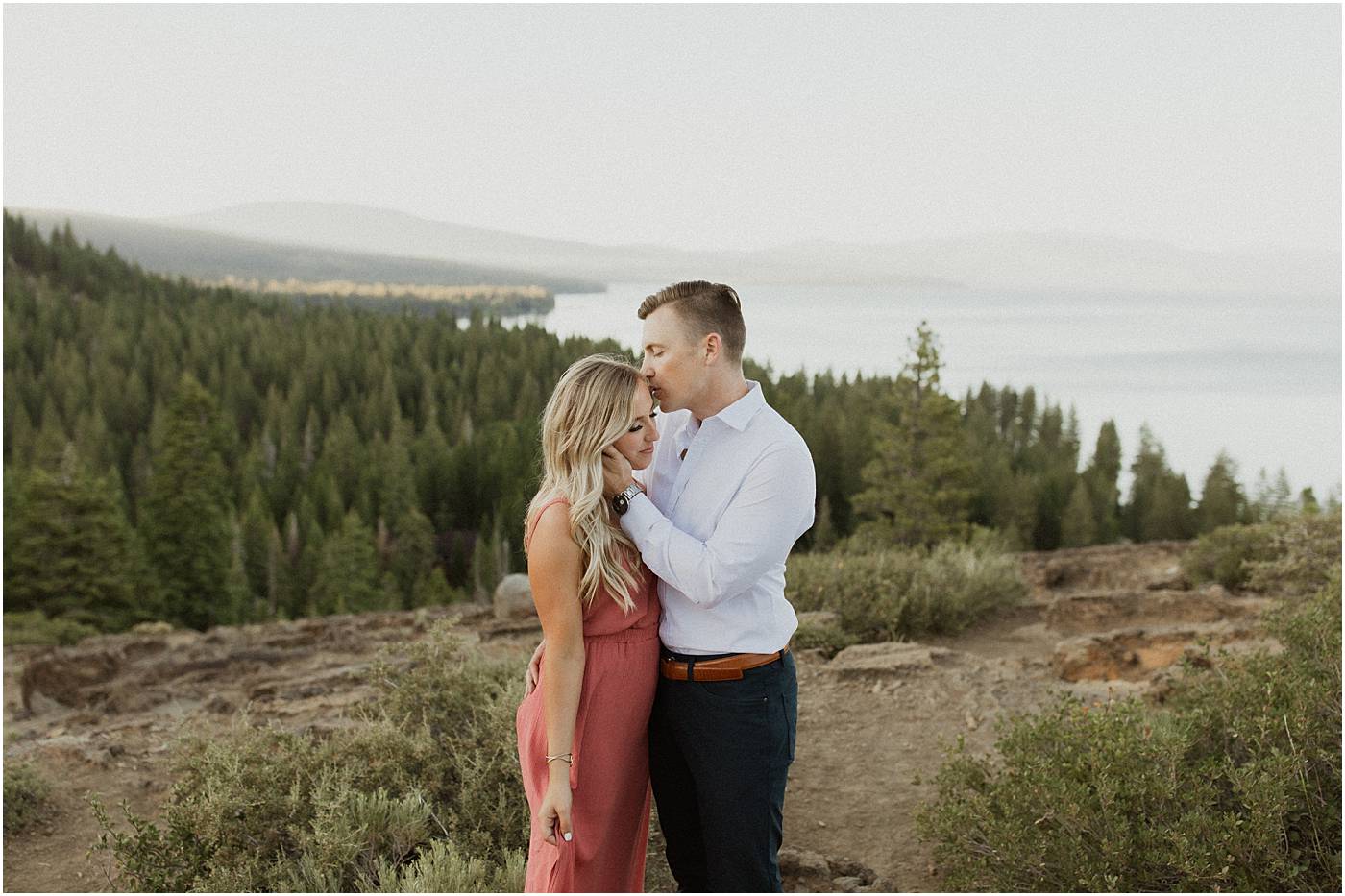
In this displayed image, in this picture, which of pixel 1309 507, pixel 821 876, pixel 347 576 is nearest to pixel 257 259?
pixel 347 576

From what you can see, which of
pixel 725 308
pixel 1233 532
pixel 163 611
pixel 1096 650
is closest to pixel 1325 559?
pixel 1233 532

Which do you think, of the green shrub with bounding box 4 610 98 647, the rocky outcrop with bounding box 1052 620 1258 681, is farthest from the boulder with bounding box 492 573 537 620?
the green shrub with bounding box 4 610 98 647

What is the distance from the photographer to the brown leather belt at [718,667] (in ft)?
9.61

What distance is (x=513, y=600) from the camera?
43.7 feet

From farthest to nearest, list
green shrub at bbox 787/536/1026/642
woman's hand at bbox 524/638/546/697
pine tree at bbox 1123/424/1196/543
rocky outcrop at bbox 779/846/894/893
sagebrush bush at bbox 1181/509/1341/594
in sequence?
pine tree at bbox 1123/424/1196/543, sagebrush bush at bbox 1181/509/1341/594, green shrub at bbox 787/536/1026/642, rocky outcrop at bbox 779/846/894/893, woman's hand at bbox 524/638/546/697

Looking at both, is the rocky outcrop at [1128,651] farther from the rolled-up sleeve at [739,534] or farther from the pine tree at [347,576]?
the pine tree at [347,576]

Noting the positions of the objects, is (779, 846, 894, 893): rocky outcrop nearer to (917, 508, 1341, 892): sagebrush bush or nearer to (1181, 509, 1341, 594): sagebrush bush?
(917, 508, 1341, 892): sagebrush bush

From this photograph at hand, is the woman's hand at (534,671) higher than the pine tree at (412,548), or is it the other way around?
the woman's hand at (534,671)

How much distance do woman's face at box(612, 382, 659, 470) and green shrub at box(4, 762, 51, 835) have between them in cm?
607

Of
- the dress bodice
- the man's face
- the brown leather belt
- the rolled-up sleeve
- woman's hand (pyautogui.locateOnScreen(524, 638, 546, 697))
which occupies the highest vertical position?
the man's face

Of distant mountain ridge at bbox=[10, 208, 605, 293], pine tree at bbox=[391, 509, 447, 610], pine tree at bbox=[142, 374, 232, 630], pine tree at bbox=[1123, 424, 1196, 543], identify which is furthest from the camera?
distant mountain ridge at bbox=[10, 208, 605, 293]

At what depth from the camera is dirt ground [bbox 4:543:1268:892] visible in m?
6.02

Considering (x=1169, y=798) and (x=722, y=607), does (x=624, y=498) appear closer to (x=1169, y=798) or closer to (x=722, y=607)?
(x=722, y=607)

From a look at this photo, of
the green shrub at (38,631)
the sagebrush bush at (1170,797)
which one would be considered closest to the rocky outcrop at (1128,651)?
the sagebrush bush at (1170,797)
